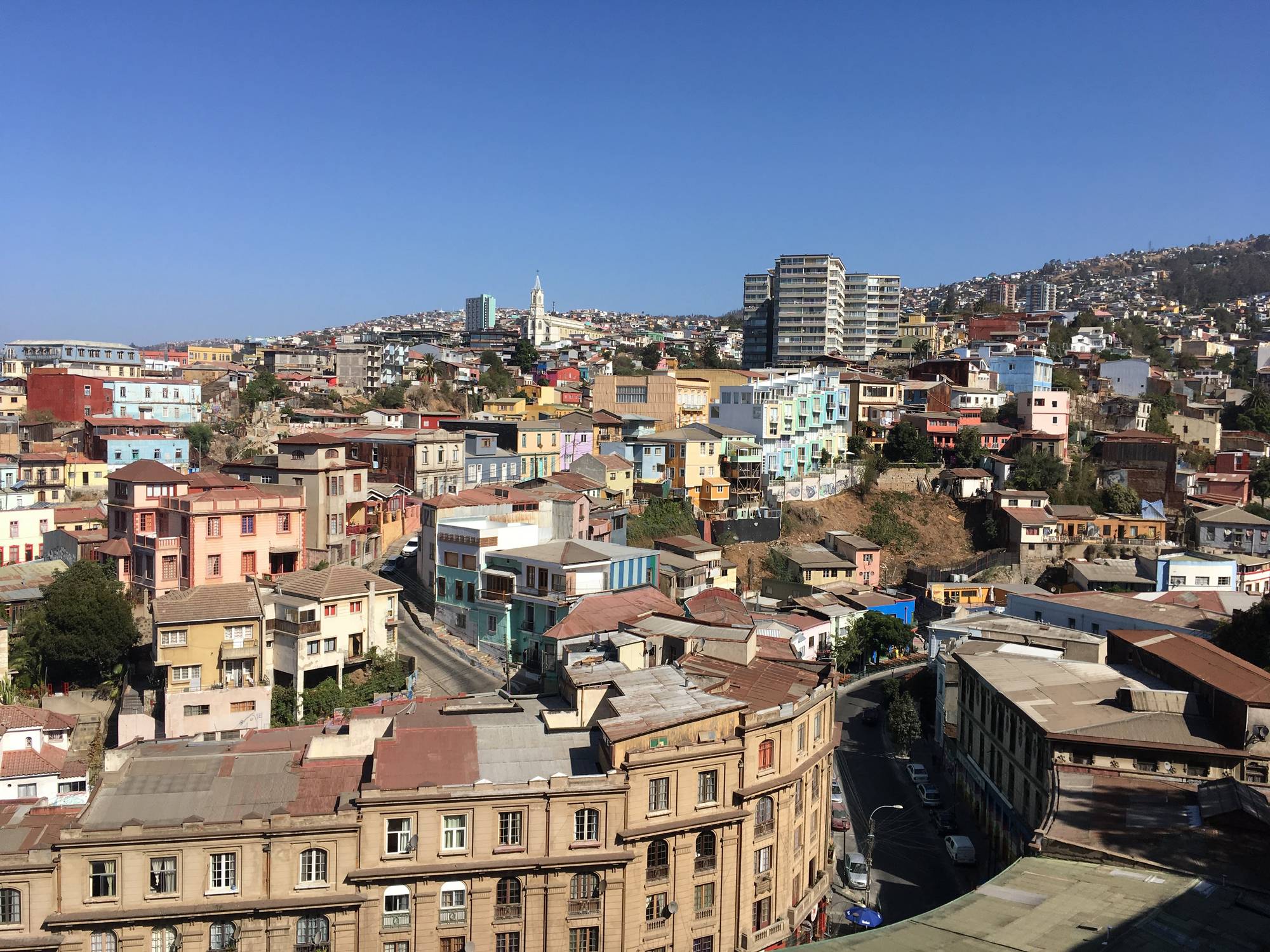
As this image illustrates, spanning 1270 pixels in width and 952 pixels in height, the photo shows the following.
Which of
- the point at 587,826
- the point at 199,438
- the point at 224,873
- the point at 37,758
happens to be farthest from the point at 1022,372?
the point at 224,873

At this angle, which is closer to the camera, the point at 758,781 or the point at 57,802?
the point at 758,781

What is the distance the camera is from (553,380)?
71.2m

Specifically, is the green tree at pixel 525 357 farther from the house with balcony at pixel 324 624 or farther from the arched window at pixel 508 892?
the arched window at pixel 508 892

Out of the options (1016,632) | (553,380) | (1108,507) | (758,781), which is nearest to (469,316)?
(553,380)

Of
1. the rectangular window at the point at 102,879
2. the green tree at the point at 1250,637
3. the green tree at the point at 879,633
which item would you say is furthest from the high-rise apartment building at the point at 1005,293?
the rectangular window at the point at 102,879

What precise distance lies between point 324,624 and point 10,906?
10.9 metres

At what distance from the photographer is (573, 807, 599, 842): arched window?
1678 cm

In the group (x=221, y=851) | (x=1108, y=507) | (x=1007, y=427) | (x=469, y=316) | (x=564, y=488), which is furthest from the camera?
(x=469, y=316)

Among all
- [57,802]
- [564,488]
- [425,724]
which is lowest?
[57,802]

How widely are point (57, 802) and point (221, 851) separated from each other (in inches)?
241

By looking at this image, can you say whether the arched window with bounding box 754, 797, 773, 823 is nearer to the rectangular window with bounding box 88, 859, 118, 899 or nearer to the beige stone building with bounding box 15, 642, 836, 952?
the beige stone building with bounding box 15, 642, 836, 952

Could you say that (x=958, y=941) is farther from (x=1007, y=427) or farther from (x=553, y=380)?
(x=553, y=380)

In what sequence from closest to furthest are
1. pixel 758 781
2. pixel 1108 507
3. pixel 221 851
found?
pixel 221 851 < pixel 758 781 < pixel 1108 507

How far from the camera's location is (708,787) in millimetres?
17781
